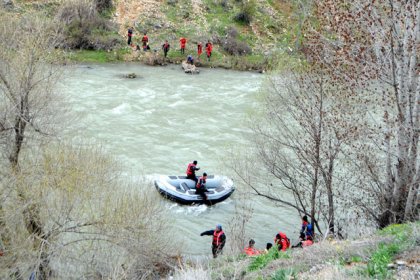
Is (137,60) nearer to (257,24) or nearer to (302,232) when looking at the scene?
(257,24)

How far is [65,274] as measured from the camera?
10.7m

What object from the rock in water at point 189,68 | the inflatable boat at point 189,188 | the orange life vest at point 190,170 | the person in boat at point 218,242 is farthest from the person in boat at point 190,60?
the person in boat at point 218,242

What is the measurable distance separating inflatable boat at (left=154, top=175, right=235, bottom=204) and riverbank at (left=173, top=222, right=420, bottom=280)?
653cm

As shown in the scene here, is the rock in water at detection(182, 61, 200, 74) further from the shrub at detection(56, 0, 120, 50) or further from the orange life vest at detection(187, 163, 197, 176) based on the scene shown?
the orange life vest at detection(187, 163, 197, 176)

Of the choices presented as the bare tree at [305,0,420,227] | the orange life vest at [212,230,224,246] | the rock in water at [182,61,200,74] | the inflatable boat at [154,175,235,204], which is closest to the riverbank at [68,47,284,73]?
the rock in water at [182,61,200,74]

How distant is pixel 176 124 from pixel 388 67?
12.2m

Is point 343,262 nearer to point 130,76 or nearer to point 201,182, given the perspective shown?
point 201,182

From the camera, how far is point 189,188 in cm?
1733

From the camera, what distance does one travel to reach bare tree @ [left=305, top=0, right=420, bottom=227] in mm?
11781

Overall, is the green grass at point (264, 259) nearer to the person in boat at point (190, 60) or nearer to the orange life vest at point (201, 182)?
the orange life vest at point (201, 182)

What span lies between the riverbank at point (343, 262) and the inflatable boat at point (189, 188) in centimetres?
653

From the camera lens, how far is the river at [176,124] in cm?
1628

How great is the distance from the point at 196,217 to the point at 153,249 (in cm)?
479

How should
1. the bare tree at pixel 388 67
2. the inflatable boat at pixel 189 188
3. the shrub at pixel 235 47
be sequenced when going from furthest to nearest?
the shrub at pixel 235 47 → the inflatable boat at pixel 189 188 → the bare tree at pixel 388 67
